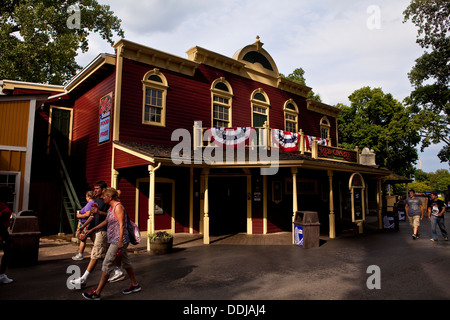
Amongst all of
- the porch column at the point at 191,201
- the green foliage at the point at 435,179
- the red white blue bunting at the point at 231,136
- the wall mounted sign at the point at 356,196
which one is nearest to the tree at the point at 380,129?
the wall mounted sign at the point at 356,196

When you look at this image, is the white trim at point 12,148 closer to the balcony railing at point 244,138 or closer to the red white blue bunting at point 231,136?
the balcony railing at point 244,138

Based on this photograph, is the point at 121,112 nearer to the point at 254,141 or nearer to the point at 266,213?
the point at 254,141

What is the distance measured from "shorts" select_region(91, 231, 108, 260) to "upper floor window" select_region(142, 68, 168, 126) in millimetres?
7047

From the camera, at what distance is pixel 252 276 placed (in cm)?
643

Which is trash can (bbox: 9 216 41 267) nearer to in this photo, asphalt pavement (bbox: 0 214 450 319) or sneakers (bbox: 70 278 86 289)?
asphalt pavement (bbox: 0 214 450 319)

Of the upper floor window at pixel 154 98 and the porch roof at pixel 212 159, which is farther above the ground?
the upper floor window at pixel 154 98

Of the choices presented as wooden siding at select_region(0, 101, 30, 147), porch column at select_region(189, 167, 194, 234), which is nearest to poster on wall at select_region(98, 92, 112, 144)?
wooden siding at select_region(0, 101, 30, 147)

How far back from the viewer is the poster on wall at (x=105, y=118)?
11947 mm

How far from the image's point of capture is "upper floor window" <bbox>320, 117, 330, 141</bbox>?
20573 mm

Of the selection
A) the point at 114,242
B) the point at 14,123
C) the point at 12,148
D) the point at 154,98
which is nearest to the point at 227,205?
the point at 154,98

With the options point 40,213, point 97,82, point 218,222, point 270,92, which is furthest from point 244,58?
point 40,213

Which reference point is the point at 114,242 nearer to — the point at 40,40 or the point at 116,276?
the point at 116,276

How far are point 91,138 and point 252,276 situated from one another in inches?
406

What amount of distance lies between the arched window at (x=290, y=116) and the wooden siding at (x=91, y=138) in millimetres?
9881
